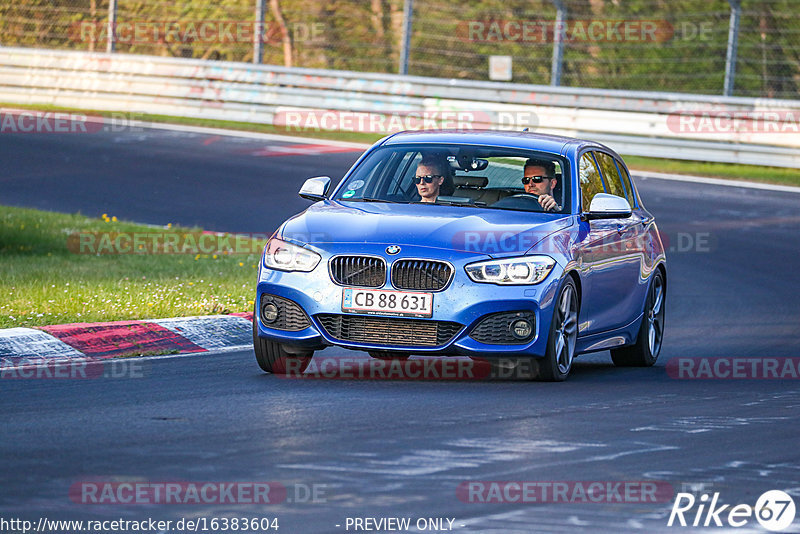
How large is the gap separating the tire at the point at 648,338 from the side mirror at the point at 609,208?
56.4 inches

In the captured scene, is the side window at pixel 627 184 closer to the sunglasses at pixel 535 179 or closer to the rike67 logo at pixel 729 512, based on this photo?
the sunglasses at pixel 535 179

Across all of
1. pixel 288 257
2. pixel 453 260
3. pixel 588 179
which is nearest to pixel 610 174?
pixel 588 179

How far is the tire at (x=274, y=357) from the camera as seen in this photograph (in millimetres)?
9703

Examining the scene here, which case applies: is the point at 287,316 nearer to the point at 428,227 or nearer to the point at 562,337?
the point at 428,227

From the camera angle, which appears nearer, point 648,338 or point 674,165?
point 648,338

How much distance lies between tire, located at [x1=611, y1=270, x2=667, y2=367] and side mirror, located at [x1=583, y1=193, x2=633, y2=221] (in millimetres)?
1434

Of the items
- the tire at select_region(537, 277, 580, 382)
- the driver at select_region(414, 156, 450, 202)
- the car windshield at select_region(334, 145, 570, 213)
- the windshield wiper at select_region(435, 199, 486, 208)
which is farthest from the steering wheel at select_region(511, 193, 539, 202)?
the tire at select_region(537, 277, 580, 382)

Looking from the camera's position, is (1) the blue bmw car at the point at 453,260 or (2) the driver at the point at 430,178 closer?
(1) the blue bmw car at the point at 453,260

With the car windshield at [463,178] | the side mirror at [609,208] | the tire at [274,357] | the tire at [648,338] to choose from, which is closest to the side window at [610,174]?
the tire at [648,338]

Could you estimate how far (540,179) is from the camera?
34.5ft

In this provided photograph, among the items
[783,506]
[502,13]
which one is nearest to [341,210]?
[783,506]

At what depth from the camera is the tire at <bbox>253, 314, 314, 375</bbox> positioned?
970cm

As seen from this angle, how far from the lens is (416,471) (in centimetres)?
661

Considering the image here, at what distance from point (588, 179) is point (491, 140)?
75cm
